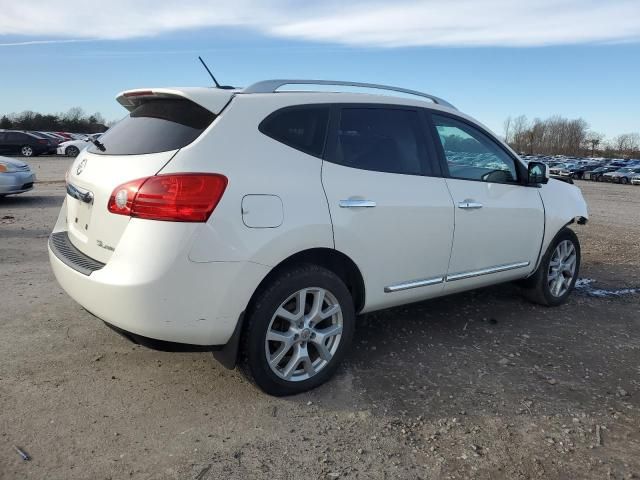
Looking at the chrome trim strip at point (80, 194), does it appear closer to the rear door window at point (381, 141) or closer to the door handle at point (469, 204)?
the rear door window at point (381, 141)

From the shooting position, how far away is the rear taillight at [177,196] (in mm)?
2766

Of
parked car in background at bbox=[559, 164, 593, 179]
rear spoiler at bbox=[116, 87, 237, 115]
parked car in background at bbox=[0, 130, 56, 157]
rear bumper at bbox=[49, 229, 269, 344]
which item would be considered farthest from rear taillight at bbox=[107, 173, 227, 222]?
parked car in background at bbox=[559, 164, 593, 179]

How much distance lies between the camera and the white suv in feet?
9.21

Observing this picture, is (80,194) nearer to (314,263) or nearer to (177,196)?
(177,196)

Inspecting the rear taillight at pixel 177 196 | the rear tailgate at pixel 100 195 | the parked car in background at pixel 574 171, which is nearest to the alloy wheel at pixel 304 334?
the rear taillight at pixel 177 196

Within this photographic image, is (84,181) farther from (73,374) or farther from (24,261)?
(24,261)

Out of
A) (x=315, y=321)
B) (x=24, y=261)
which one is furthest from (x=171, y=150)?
(x=24, y=261)

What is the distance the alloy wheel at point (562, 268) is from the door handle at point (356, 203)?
253 cm

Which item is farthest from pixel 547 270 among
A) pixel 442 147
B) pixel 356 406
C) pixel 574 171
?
pixel 574 171

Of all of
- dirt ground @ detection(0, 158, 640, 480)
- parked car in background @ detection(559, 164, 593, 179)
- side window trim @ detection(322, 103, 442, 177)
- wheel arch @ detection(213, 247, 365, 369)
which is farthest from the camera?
parked car in background @ detection(559, 164, 593, 179)

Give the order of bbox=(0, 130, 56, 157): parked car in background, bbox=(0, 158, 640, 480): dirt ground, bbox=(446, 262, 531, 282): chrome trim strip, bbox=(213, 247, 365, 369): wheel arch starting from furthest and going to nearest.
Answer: bbox=(0, 130, 56, 157): parked car in background, bbox=(446, 262, 531, 282): chrome trim strip, bbox=(213, 247, 365, 369): wheel arch, bbox=(0, 158, 640, 480): dirt ground

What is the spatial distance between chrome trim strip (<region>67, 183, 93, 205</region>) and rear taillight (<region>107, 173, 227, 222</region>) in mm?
497

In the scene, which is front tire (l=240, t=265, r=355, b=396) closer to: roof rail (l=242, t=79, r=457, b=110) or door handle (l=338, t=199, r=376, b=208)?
door handle (l=338, t=199, r=376, b=208)

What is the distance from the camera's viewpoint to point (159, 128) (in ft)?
10.4
